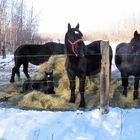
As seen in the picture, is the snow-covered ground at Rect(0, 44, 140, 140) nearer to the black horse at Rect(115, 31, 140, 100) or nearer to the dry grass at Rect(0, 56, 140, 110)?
the dry grass at Rect(0, 56, 140, 110)

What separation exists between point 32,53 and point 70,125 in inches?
330

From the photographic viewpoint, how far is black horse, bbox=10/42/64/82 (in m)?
14.1

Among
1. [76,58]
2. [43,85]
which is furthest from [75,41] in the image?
[43,85]

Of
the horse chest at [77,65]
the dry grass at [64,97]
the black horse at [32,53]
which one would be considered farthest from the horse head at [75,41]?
the black horse at [32,53]

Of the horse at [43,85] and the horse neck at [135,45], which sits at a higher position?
the horse neck at [135,45]

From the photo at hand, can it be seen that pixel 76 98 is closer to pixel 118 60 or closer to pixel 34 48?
pixel 118 60

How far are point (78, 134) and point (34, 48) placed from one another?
354 inches

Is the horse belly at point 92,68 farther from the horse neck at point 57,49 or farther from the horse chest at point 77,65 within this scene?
the horse neck at point 57,49

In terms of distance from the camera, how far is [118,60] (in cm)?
1052

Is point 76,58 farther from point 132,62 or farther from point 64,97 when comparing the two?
point 132,62

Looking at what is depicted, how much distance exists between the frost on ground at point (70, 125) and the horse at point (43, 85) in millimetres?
2701

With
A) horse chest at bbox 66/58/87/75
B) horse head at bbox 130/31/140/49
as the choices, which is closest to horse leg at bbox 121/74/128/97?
horse head at bbox 130/31/140/49

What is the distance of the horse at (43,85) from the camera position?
10243mm

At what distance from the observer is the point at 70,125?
662 centimetres
